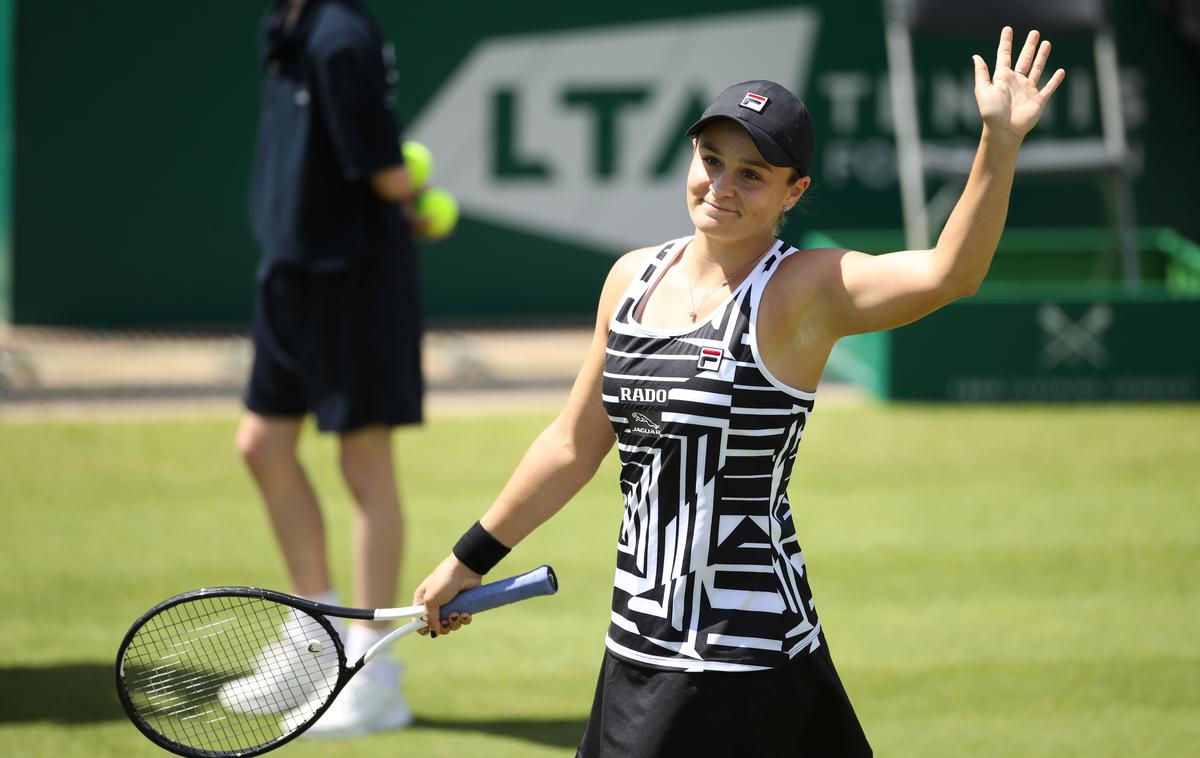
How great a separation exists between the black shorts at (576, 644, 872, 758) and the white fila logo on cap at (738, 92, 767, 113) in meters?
0.96

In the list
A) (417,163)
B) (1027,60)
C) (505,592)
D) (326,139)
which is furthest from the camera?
(417,163)

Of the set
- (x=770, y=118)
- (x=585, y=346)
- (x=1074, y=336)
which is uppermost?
(x=770, y=118)

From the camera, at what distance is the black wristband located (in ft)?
10.4

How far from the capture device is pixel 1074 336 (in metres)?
9.45

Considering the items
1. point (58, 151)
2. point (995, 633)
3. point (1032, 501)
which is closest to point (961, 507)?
point (1032, 501)

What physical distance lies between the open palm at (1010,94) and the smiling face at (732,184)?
1.28 ft

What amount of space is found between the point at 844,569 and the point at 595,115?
265 inches

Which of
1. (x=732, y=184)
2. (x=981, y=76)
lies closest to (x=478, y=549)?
(x=732, y=184)

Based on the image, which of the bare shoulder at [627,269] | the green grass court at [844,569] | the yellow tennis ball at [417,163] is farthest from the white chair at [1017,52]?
the bare shoulder at [627,269]

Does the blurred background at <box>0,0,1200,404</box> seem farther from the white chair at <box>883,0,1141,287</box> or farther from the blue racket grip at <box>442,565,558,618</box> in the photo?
the blue racket grip at <box>442,565,558,618</box>

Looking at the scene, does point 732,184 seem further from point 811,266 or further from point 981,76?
point 981,76

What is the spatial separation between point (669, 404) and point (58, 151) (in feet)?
32.7

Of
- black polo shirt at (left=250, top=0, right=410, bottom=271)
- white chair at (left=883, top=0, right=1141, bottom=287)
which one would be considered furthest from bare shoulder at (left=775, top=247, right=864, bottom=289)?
white chair at (left=883, top=0, right=1141, bottom=287)

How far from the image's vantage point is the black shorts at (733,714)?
287 centimetres
